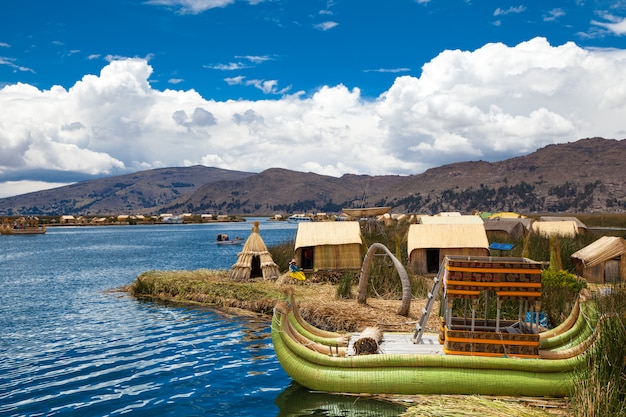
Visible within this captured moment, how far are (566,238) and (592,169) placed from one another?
15560 centimetres

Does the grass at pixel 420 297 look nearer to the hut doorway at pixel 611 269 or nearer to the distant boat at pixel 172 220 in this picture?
the hut doorway at pixel 611 269

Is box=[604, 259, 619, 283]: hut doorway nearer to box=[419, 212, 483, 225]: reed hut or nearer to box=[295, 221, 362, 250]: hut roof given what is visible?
box=[419, 212, 483, 225]: reed hut

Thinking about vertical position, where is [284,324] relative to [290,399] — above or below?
above

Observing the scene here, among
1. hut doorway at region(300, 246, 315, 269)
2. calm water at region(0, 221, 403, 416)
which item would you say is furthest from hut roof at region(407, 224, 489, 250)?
calm water at region(0, 221, 403, 416)

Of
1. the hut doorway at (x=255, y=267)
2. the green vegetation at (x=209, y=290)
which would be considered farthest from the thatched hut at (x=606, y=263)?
the hut doorway at (x=255, y=267)

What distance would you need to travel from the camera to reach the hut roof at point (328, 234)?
2559cm

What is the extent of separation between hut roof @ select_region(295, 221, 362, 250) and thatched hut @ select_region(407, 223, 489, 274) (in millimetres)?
2879

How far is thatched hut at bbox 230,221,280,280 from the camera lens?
1008 inches

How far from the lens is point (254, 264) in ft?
88.0

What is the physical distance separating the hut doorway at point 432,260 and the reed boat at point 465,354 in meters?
14.0

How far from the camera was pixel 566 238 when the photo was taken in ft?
107

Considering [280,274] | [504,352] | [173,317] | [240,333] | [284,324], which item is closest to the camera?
[504,352]

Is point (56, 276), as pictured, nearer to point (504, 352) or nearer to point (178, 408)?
point (178, 408)

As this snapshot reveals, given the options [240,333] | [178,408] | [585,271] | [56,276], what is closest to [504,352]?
[178,408]
